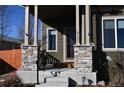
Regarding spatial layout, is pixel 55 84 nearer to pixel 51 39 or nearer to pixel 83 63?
pixel 83 63

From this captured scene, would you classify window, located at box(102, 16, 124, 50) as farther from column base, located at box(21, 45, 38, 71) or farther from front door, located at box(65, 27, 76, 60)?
front door, located at box(65, 27, 76, 60)

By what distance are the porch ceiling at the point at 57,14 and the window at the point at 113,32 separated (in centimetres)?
192

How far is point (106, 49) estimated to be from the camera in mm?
11727

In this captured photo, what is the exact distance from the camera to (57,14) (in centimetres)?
1406

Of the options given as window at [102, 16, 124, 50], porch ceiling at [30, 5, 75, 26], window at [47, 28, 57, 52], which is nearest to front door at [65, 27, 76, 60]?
porch ceiling at [30, 5, 75, 26]

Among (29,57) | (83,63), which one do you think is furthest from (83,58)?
(29,57)

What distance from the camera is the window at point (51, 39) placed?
607 inches

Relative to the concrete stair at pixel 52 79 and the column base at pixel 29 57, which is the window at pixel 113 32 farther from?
the column base at pixel 29 57

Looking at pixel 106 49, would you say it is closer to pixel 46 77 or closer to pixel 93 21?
pixel 93 21

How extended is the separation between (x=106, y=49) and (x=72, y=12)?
3.24 m

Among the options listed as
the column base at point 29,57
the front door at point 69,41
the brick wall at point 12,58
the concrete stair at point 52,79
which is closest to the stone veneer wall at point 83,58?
the concrete stair at point 52,79

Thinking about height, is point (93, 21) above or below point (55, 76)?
above

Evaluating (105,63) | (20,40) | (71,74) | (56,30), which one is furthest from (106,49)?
(20,40)

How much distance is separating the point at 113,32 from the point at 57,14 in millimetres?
3645
